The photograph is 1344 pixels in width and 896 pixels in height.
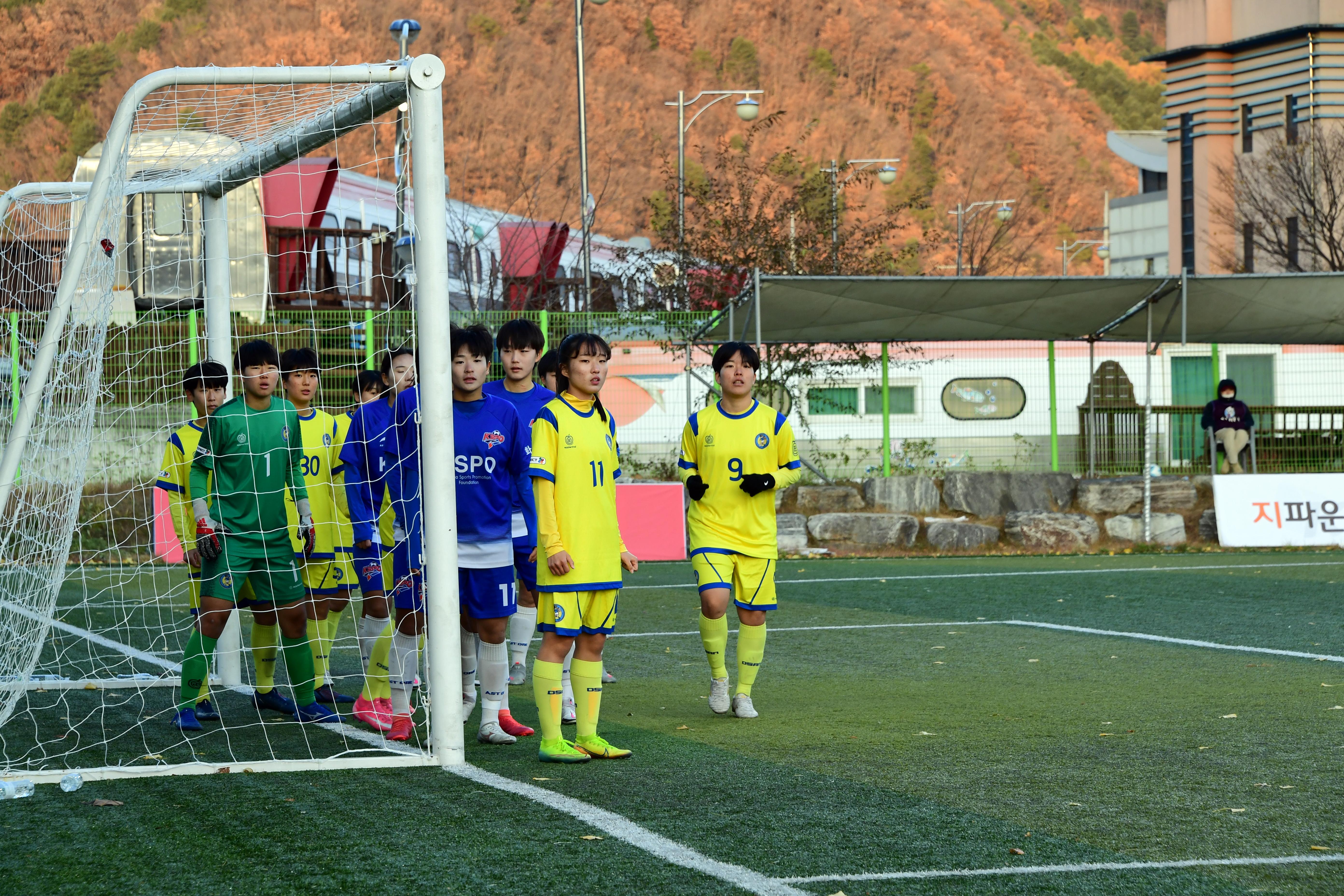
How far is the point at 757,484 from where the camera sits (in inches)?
272

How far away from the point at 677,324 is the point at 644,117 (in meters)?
73.6

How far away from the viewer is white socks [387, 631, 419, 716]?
6.72 meters

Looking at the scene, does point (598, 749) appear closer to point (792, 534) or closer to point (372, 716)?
point (372, 716)

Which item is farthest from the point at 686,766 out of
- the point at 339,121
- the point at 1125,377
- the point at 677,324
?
the point at 1125,377

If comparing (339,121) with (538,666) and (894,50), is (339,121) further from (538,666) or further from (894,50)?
(894,50)

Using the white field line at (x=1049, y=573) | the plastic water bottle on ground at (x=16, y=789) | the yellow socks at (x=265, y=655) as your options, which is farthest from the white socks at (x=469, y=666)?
the white field line at (x=1049, y=573)

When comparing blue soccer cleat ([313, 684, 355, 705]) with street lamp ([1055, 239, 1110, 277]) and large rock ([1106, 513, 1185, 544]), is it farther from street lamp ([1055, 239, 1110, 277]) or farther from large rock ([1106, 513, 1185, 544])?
street lamp ([1055, 239, 1110, 277])

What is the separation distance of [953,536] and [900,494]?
83cm

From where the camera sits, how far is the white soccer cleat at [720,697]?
23.3 ft

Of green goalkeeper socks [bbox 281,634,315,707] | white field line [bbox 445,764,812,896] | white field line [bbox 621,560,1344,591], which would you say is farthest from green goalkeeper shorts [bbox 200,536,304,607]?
white field line [bbox 621,560,1344,591]

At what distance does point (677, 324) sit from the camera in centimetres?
1833

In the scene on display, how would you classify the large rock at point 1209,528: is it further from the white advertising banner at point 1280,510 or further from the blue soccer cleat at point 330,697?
the blue soccer cleat at point 330,697

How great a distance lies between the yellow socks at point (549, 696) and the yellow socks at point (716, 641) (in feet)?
4.03

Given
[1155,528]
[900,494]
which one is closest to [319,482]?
[900,494]
